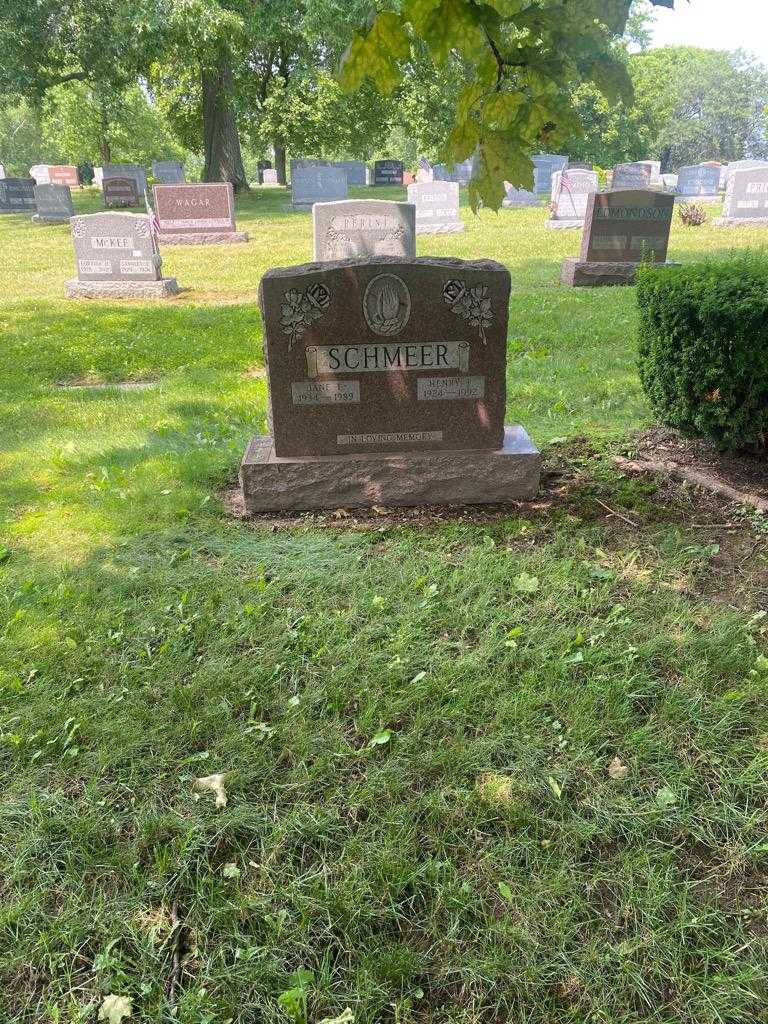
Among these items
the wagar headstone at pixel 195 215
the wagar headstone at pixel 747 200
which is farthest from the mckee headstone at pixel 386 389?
the wagar headstone at pixel 747 200

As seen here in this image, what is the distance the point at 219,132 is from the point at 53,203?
6420 mm

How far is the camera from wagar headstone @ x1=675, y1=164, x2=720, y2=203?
91.5 ft

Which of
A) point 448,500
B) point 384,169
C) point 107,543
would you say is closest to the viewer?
point 107,543

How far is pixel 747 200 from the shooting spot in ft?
63.6

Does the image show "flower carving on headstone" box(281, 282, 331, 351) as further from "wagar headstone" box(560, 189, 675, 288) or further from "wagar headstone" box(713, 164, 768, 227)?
"wagar headstone" box(713, 164, 768, 227)

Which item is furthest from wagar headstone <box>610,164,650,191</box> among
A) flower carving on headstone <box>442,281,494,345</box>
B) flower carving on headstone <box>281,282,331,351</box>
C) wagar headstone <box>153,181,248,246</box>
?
Result: flower carving on headstone <box>281,282,331,351</box>

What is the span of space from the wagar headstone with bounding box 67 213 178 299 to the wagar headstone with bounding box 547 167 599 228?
1261cm

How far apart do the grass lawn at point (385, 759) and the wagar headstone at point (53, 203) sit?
78.1ft

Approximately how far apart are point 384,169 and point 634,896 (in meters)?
43.0

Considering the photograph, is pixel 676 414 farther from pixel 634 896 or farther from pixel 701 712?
pixel 634 896

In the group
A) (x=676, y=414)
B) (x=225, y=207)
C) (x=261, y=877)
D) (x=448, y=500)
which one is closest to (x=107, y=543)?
(x=448, y=500)

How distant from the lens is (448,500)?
4453 mm

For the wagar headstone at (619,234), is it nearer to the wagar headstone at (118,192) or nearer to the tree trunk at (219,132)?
the tree trunk at (219,132)

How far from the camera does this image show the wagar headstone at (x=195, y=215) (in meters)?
18.4
